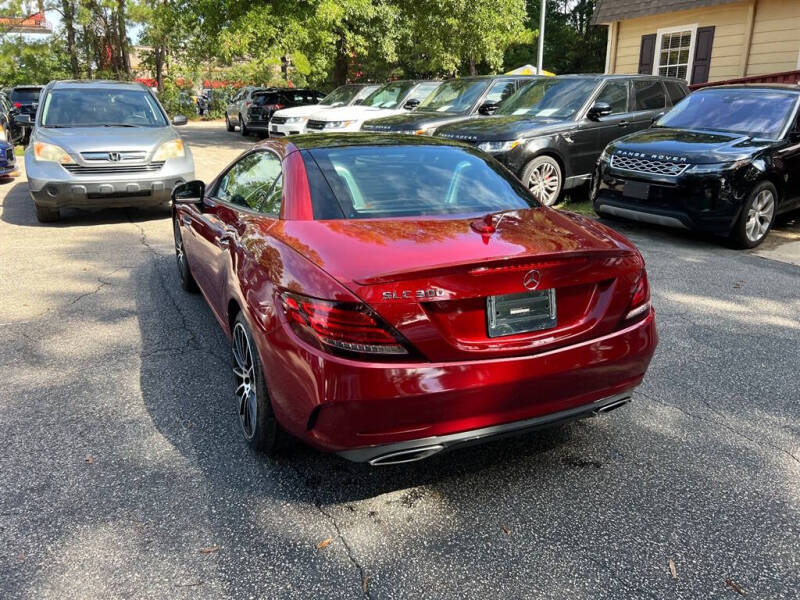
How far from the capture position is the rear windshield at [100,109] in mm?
8844

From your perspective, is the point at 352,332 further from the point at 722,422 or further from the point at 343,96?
the point at 343,96

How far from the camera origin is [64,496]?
9.09ft

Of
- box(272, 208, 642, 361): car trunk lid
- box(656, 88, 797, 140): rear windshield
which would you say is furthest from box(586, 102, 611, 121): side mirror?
box(272, 208, 642, 361): car trunk lid

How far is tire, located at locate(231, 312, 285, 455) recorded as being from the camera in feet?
9.40

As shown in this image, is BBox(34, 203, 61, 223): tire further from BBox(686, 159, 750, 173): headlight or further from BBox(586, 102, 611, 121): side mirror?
BBox(686, 159, 750, 173): headlight

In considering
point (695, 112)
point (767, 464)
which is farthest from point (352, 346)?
point (695, 112)

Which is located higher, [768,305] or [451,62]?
[451,62]

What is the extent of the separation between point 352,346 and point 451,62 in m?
25.1

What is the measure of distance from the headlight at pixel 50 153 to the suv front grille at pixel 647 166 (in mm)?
6565

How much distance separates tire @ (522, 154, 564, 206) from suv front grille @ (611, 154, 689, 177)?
1273 millimetres

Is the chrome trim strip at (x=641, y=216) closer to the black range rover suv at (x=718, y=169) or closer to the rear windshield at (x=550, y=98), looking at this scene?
the black range rover suv at (x=718, y=169)

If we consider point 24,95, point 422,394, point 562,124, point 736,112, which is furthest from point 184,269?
point 24,95

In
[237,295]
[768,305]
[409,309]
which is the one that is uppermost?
[409,309]

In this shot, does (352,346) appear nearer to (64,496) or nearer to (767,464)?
(64,496)
